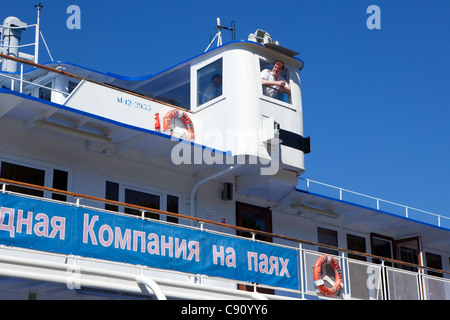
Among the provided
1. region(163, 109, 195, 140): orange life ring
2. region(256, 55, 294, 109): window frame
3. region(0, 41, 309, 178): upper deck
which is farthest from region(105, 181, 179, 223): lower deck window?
region(256, 55, 294, 109): window frame

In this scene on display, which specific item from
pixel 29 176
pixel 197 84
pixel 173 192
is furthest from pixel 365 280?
pixel 29 176

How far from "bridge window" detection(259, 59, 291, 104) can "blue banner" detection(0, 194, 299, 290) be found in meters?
3.98

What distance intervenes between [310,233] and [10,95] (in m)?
9.23

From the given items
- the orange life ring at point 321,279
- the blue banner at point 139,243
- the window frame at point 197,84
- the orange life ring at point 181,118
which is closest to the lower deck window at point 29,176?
the blue banner at point 139,243

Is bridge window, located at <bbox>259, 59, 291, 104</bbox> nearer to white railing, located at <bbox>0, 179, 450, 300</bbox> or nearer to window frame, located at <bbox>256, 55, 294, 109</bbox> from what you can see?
window frame, located at <bbox>256, 55, 294, 109</bbox>

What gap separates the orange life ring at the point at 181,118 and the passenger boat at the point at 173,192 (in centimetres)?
3

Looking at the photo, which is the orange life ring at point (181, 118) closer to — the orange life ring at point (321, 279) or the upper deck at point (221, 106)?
the upper deck at point (221, 106)

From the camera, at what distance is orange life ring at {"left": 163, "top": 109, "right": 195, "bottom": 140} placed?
16.2m

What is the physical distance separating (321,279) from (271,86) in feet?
15.3

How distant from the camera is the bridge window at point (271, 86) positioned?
680 inches

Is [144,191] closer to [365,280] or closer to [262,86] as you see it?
[262,86]

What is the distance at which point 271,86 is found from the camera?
17.3 metres

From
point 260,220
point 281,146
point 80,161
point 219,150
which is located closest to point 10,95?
point 80,161

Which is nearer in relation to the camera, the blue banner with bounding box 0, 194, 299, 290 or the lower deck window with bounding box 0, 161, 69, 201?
the blue banner with bounding box 0, 194, 299, 290
